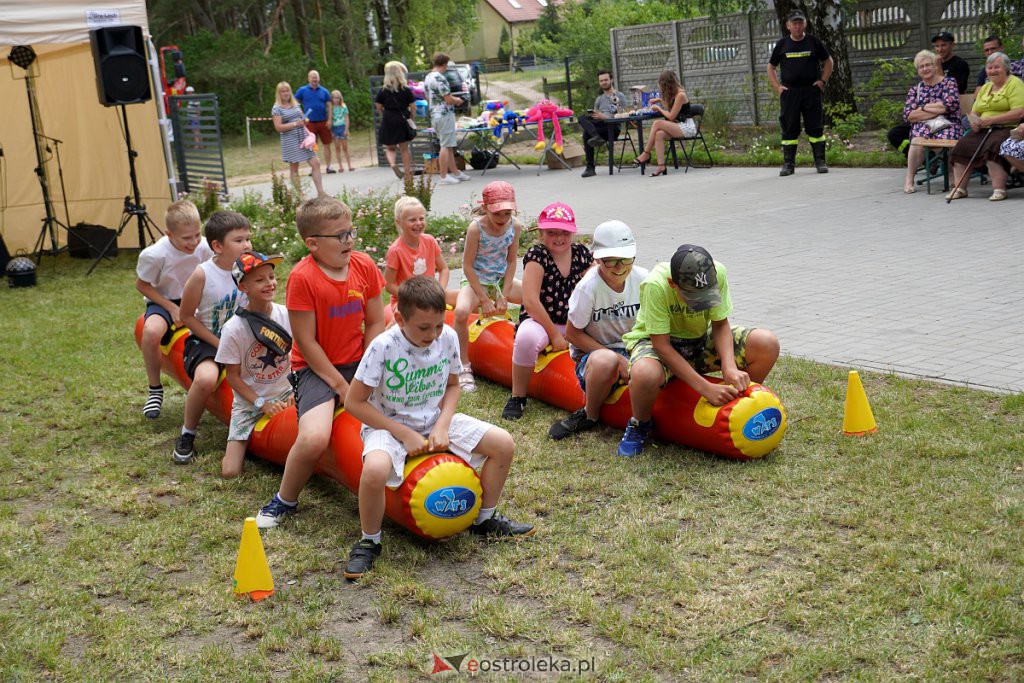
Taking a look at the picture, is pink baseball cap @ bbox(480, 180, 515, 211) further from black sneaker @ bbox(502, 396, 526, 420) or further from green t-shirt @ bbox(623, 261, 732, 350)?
green t-shirt @ bbox(623, 261, 732, 350)

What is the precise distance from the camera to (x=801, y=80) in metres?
15.4

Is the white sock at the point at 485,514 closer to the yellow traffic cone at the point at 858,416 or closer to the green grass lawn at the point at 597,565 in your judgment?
the green grass lawn at the point at 597,565

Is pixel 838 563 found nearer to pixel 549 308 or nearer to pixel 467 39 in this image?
pixel 549 308

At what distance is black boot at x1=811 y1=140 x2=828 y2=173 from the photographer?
15.6 m

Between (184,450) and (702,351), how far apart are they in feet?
9.59

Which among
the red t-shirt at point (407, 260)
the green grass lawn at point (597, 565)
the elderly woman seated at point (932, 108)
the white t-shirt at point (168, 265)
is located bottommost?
the green grass lawn at point (597, 565)

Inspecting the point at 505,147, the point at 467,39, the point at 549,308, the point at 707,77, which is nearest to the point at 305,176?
the point at 505,147

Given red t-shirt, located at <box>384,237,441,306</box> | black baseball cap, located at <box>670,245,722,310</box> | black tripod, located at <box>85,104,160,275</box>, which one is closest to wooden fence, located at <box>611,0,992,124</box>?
black tripod, located at <box>85,104,160,275</box>

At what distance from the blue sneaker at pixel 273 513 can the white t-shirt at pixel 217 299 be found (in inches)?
61.5

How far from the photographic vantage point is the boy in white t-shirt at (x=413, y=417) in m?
4.44

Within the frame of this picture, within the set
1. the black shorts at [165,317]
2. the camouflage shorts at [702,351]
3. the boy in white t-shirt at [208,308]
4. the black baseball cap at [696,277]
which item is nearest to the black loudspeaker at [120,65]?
the black shorts at [165,317]

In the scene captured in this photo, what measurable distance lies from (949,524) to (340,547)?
2.57 metres

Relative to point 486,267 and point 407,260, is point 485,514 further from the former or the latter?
point 486,267

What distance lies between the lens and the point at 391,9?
40781mm
